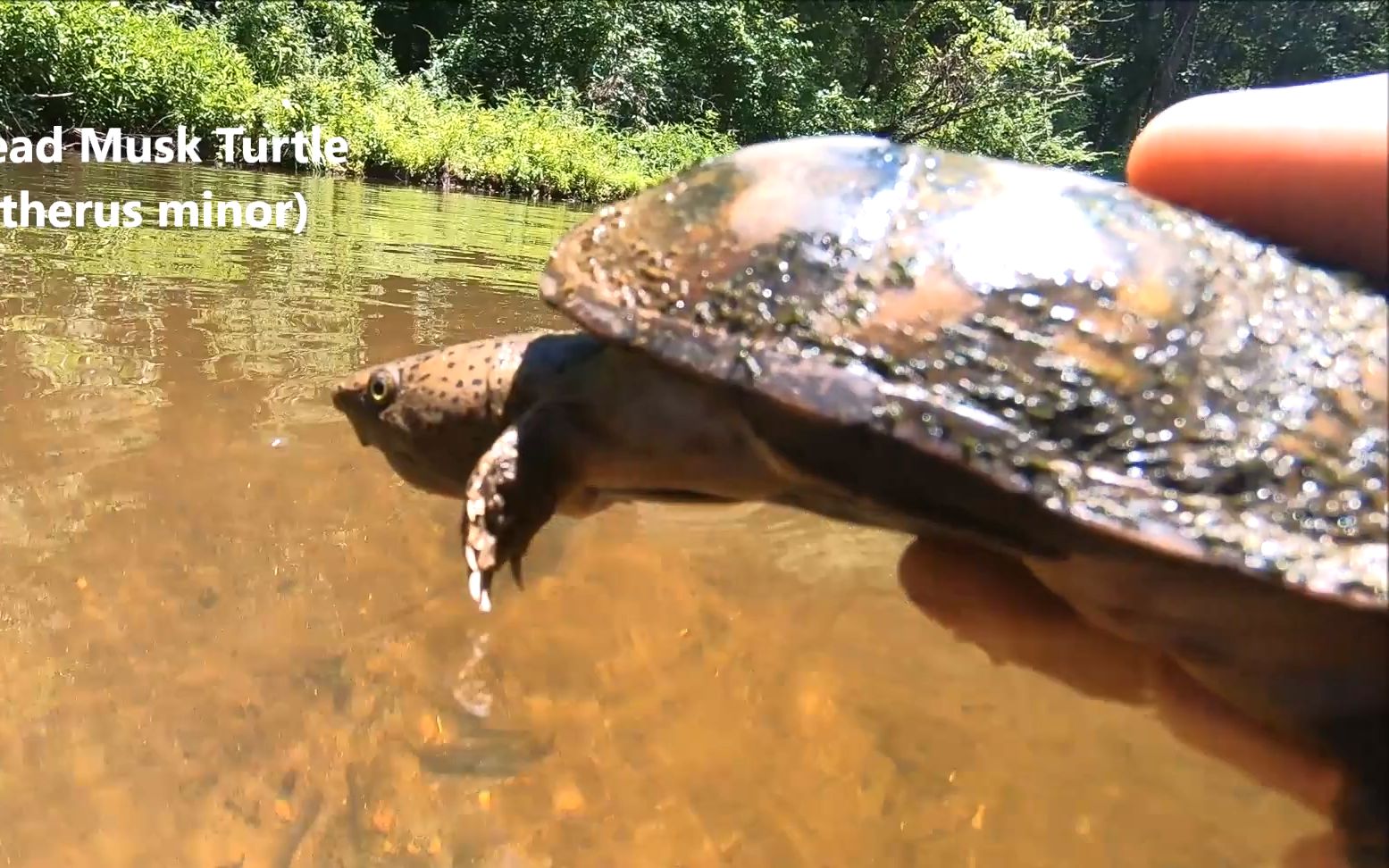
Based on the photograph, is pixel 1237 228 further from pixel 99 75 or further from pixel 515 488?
pixel 99 75

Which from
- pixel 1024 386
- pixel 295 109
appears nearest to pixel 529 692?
pixel 1024 386

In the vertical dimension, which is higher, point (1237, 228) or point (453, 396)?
point (1237, 228)

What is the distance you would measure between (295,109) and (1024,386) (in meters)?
14.4

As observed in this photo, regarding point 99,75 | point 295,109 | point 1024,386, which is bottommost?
point 295,109

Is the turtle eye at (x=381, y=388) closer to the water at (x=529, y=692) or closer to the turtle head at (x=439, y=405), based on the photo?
the turtle head at (x=439, y=405)

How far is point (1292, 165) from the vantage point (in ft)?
4.78

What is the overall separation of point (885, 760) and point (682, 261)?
1100mm

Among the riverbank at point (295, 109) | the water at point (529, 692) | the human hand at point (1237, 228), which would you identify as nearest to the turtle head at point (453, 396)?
the water at point (529, 692)

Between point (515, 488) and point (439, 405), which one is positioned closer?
point (515, 488)

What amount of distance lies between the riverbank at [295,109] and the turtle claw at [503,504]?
1202 centimetres

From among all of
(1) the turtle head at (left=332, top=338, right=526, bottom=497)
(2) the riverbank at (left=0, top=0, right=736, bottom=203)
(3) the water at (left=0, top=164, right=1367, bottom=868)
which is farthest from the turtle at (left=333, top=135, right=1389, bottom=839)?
(2) the riverbank at (left=0, top=0, right=736, bottom=203)

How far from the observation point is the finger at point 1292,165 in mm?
1397

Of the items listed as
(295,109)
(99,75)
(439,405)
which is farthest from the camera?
(295,109)

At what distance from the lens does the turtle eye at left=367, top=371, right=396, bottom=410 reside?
1.54 metres
